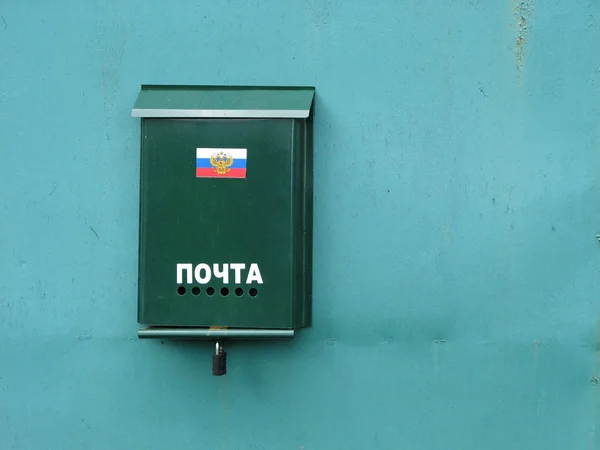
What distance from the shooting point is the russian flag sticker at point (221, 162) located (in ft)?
7.55

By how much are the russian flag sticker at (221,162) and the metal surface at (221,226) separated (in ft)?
0.06

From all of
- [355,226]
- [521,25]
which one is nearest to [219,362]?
[355,226]

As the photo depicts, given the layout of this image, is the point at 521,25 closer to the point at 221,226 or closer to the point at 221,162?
the point at 221,162

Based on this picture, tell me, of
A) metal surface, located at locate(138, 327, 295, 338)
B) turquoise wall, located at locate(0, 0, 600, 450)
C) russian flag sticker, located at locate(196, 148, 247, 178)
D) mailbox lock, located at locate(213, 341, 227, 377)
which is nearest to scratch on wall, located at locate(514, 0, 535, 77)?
turquoise wall, located at locate(0, 0, 600, 450)

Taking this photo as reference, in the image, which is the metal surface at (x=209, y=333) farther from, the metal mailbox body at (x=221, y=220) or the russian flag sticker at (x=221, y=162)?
the russian flag sticker at (x=221, y=162)

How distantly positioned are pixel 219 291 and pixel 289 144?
1.84 ft

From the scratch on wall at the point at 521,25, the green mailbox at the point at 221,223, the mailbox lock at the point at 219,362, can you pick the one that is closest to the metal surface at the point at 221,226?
the green mailbox at the point at 221,223

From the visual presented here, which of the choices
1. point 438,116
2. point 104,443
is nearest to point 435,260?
point 438,116

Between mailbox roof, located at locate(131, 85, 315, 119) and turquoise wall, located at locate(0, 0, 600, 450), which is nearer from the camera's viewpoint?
mailbox roof, located at locate(131, 85, 315, 119)

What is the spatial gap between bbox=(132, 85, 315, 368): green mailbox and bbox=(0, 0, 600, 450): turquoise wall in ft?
0.76

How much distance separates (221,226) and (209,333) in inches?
14.5

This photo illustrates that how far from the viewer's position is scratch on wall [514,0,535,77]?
2486mm

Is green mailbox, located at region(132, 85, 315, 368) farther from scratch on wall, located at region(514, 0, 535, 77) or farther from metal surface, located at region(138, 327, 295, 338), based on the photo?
scratch on wall, located at region(514, 0, 535, 77)

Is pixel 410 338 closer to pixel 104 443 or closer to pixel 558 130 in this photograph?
pixel 558 130
